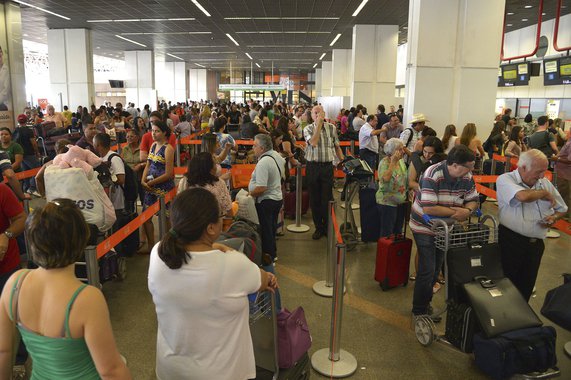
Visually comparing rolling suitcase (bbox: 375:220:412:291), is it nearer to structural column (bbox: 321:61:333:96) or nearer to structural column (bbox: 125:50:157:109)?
structural column (bbox: 125:50:157:109)

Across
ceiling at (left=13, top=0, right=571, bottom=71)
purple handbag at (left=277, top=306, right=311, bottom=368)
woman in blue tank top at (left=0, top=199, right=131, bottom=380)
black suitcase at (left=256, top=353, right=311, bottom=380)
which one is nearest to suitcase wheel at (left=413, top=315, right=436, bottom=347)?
black suitcase at (left=256, top=353, right=311, bottom=380)

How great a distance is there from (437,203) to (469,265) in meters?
0.60

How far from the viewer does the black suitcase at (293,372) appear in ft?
8.87

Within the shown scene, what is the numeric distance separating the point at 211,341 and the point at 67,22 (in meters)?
19.3

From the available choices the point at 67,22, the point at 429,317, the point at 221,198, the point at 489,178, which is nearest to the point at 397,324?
the point at 429,317

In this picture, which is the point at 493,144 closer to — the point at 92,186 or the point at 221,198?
the point at 221,198

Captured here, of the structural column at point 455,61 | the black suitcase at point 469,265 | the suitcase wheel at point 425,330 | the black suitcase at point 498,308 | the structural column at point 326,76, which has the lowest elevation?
the suitcase wheel at point 425,330

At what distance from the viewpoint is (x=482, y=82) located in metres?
9.47

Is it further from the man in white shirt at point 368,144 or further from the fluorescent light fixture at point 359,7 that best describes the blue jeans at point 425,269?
the fluorescent light fixture at point 359,7

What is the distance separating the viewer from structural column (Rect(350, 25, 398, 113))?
1797cm

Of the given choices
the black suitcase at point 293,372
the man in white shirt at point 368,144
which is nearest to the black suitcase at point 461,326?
the black suitcase at point 293,372

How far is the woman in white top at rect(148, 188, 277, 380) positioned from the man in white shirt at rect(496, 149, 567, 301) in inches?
106

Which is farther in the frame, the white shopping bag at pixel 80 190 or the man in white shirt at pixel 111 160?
the man in white shirt at pixel 111 160

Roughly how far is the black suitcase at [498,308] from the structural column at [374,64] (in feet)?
51.0
